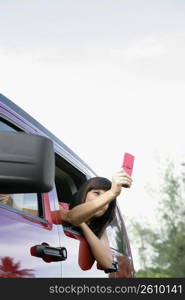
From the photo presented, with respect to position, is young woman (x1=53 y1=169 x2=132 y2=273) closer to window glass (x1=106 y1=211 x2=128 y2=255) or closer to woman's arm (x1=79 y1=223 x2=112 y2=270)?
woman's arm (x1=79 y1=223 x2=112 y2=270)

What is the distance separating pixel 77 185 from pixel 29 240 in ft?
7.49

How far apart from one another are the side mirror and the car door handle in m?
0.97

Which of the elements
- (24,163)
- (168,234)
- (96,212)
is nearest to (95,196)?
(96,212)

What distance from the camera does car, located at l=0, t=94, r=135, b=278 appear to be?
2039mm

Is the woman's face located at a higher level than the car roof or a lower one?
lower

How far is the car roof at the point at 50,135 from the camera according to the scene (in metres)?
3.13

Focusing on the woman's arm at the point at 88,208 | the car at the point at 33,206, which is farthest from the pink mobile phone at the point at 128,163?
the car at the point at 33,206

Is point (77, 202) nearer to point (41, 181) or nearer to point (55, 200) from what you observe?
point (55, 200)

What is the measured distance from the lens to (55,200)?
3801mm

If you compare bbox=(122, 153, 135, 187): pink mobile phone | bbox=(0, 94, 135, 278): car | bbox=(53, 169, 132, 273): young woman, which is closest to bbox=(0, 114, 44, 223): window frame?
bbox=(0, 94, 135, 278): car

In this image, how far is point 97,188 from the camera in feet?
14.9

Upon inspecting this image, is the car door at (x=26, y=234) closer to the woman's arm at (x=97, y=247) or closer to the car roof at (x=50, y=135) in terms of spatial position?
the car roof at (x=50, y=135)

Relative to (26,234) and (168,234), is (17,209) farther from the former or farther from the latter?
(168,234)

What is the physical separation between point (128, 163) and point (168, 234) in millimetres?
58518
